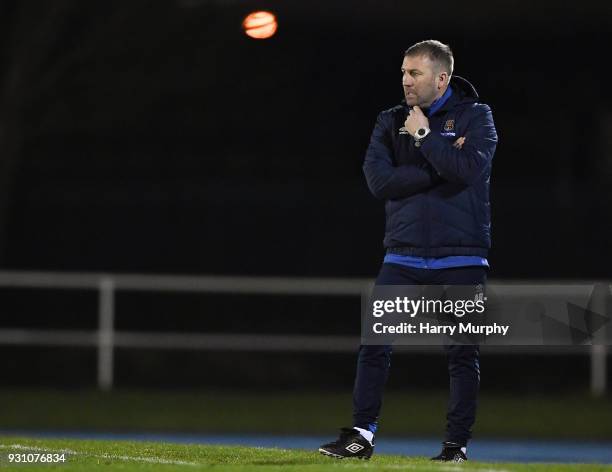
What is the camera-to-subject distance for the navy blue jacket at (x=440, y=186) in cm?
759

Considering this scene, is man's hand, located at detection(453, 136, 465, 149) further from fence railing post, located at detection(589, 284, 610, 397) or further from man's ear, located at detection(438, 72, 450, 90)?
fence railing post, located at detection(589, 284, 610, 397)

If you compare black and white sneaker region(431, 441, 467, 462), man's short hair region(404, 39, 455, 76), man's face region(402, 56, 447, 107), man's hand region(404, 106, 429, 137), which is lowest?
black and white sneaker region(431, 441, 467, 462)

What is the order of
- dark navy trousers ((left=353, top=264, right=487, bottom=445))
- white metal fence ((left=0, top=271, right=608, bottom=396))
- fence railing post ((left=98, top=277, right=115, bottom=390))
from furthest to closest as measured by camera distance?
white metal fence ((left=0, top=271, right=608, bottom=396)) → fence railing post ((left=98, top=277, right=115, bottom=390)) → dark navy trousers ((left=353, top=264, right=487, bottom=445))

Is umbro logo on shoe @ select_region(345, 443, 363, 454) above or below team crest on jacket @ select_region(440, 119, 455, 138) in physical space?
below

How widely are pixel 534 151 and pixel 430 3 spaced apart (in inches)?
134

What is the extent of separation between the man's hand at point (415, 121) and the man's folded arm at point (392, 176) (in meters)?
0.21

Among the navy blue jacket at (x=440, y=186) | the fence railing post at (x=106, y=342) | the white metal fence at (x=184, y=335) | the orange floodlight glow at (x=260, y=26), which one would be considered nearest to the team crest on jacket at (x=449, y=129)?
the navy blue jacket at (x=440, y=186)

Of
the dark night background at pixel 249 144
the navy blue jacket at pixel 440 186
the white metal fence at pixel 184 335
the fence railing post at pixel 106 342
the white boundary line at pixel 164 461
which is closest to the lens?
the white boundary line at pixel 164 461

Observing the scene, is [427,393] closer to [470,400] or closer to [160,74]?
[160,74]

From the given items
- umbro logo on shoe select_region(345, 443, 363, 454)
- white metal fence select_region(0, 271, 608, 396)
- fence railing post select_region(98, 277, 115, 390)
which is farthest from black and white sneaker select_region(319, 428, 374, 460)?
fence railing post select_region(98, 277, 115, 390)

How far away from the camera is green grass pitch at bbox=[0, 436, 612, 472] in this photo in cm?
720

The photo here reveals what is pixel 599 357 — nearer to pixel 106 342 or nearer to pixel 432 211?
pixel 106 342

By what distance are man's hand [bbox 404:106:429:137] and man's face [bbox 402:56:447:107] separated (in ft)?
0.34

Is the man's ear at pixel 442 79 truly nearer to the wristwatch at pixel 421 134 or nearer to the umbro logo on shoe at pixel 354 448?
the wristwatch at pixel 421 134
